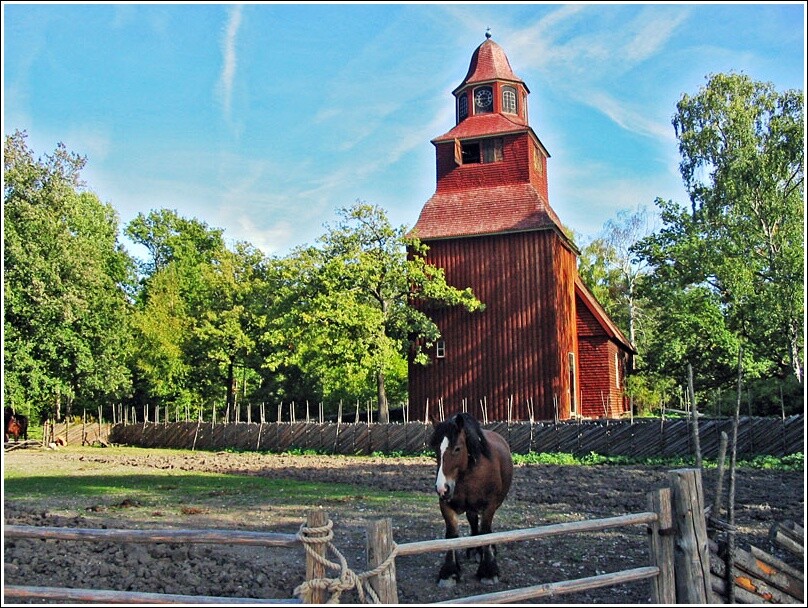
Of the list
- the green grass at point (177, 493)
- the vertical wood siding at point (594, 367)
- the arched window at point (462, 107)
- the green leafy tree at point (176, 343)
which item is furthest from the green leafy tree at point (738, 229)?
the green leafy tree at point (176, 343)

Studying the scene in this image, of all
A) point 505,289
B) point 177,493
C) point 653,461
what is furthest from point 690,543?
point 505,289

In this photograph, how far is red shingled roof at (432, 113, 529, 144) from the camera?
107ft

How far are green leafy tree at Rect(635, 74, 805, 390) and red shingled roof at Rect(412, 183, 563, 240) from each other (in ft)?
16.3

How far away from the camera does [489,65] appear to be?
1389 inches

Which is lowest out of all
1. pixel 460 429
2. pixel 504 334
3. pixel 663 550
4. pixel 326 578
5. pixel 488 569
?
pixel 488 569

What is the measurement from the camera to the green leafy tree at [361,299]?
1158 inches

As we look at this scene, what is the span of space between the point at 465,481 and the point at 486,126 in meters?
27.4

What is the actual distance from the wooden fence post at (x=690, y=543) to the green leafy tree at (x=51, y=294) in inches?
1133

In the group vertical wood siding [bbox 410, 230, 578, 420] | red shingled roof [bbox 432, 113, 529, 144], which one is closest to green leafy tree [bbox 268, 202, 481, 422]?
vertical wood siding [bbox 410, 230, 578, 420]

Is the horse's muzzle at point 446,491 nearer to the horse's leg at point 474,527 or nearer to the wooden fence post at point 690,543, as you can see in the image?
the horse's leg at point 474,527

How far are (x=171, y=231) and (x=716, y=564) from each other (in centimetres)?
5483

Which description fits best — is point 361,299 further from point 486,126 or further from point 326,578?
point 326,578

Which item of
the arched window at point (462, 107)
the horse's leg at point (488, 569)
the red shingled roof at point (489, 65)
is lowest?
the horse's leg at point (488, 569)

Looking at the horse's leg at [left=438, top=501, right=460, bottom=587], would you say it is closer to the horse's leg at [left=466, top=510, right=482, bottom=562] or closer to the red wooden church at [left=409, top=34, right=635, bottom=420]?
the horse's leg at [left=466, top=510, right=482, bottom=562]
